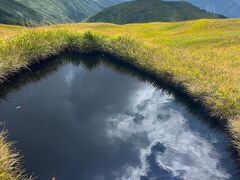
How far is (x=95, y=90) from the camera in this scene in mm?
26906

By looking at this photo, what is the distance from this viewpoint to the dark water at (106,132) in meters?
16.2

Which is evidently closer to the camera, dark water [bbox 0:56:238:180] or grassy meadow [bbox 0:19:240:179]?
dark water [bbox 0:56:238:180]

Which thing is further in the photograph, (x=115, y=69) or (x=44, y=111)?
(x=115, y=69)

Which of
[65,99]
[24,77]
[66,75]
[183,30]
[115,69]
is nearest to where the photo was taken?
[65,99]

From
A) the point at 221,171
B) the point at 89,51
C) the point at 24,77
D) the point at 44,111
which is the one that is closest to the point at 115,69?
the point at 89,51

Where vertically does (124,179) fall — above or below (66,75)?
above

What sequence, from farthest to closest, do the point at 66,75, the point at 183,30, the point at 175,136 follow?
1. the point at 183,30
2. the point at 66,75
3. the point at 175,136

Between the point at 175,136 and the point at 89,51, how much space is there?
19172 mm

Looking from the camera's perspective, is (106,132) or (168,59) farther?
(168,59)

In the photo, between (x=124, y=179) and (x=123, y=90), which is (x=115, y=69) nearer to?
(x=123, y=90)

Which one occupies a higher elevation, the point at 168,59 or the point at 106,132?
the point at 168,59

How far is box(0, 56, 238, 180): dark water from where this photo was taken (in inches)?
640

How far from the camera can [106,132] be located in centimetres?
1984

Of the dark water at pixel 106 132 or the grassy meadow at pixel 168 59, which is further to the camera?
the grassy meadow at pixel 168 59
